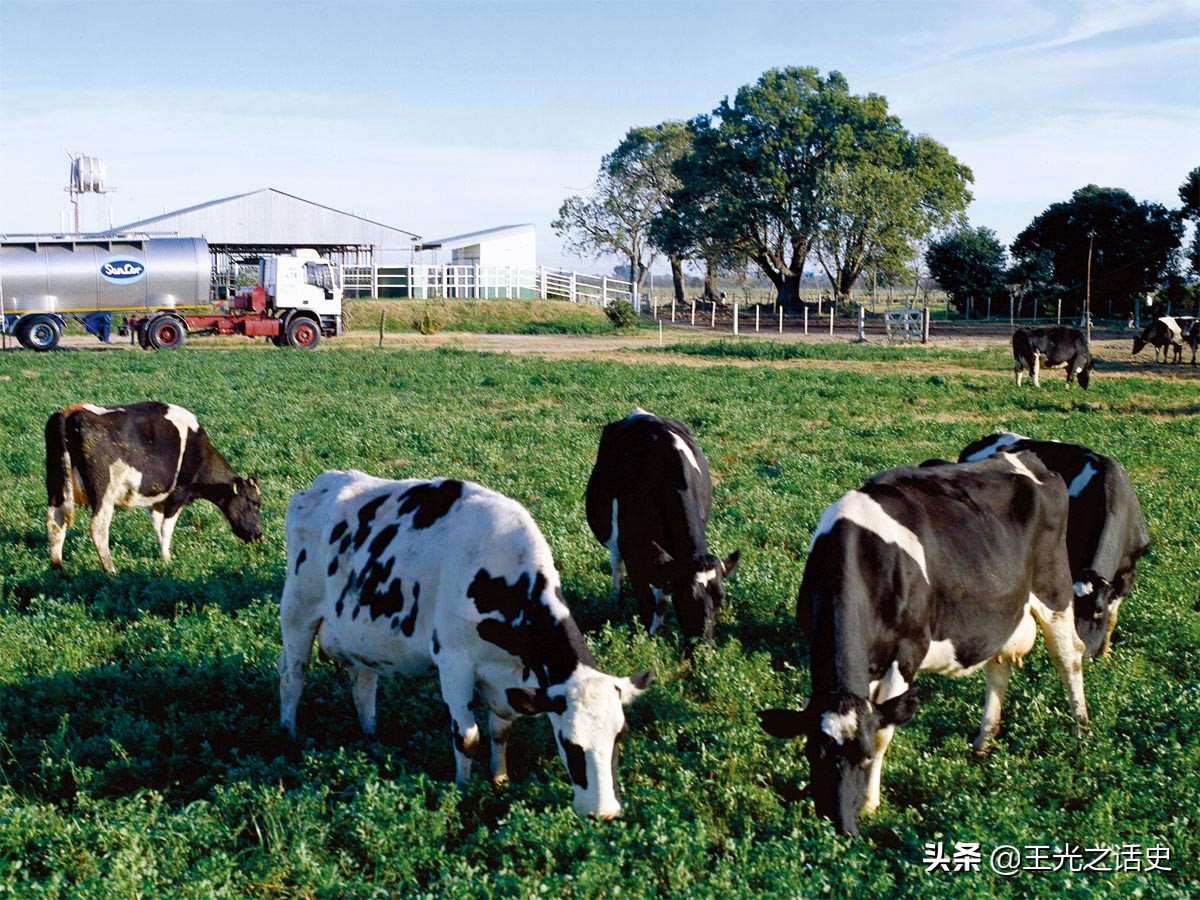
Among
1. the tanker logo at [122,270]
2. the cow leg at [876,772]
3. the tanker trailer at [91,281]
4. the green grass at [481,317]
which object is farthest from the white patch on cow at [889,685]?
the green grass at [481,317]

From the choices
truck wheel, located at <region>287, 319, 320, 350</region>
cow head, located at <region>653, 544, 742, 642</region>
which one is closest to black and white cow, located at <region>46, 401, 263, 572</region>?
cow head, located at <region>653, 544, 742, 642</region>

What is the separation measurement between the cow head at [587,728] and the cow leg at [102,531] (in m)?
5.72

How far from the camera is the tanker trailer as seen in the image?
35438 mm

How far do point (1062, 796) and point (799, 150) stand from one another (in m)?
50.4

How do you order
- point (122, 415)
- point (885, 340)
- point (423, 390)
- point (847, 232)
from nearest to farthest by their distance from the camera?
1. point (122, 415)
2. point (423, 390)
3. point (885, 340)
4. point (847, 232)

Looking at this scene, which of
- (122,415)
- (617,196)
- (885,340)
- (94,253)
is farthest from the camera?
(617,196)

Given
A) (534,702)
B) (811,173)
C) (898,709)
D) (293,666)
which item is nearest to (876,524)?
(898,709)

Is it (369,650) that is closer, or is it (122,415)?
(369,650)

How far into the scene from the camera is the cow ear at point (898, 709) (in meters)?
5.27

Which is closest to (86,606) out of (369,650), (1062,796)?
(369,650)

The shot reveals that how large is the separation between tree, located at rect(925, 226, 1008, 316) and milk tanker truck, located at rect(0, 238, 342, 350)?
3696cm

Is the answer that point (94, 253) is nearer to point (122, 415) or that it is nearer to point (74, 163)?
point (74, 163)

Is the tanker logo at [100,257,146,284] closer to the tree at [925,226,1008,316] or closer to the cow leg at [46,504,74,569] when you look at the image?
the cow leg at [46,504,74,569]

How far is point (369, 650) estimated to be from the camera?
236 inches
